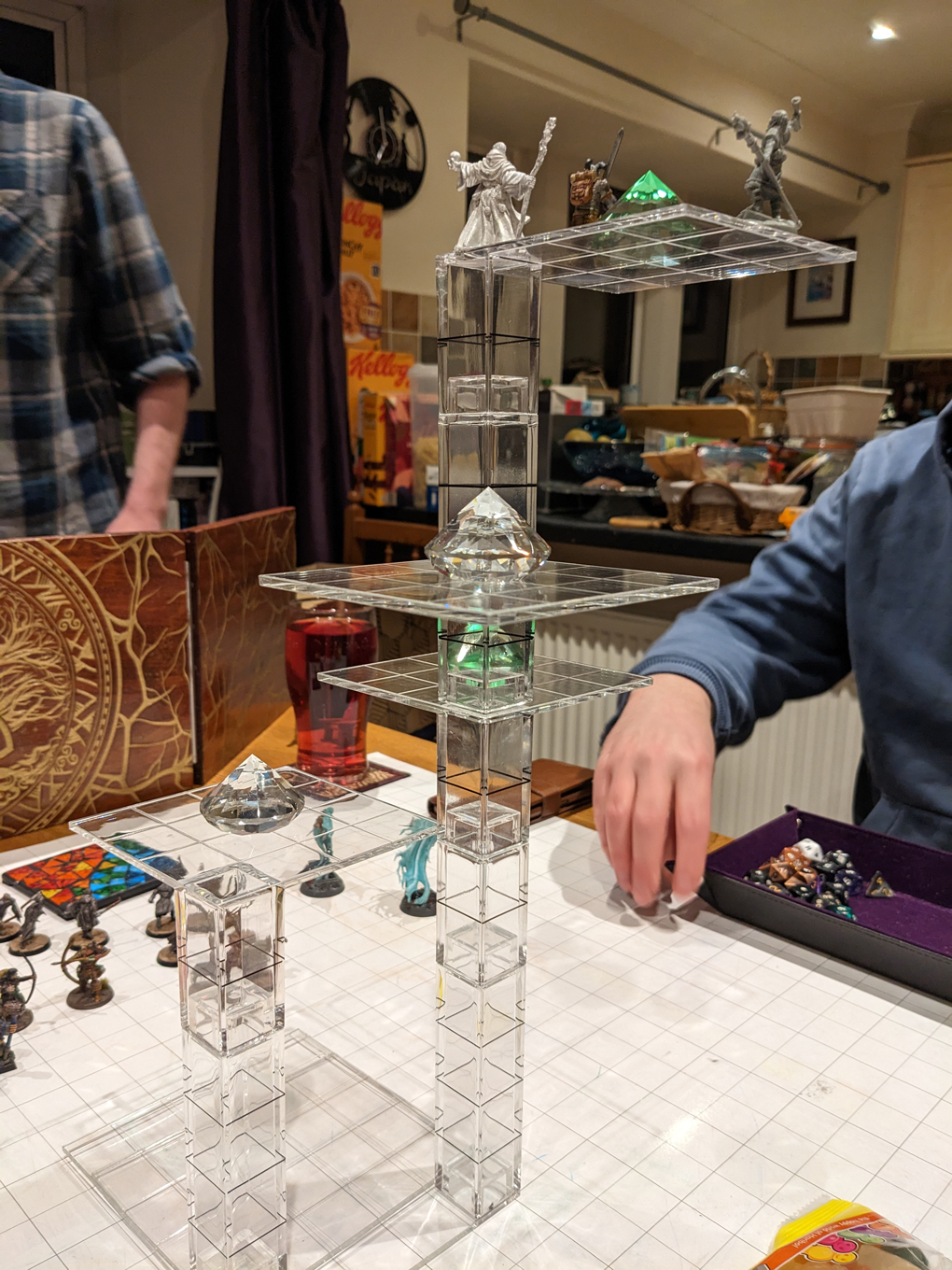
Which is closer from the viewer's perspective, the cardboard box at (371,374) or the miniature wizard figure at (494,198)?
the miniature wizard figure at (494,198)

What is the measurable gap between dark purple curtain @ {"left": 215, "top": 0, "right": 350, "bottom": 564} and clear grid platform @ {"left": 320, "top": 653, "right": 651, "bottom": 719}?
61.7 inches

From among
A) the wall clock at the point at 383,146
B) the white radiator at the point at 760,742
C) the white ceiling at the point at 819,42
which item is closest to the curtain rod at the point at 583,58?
the white ceiling at the point at 819,42

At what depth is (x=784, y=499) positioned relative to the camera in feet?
5.11

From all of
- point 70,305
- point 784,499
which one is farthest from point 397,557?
point 70,305

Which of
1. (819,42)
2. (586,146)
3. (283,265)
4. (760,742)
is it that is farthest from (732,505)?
(819,42)

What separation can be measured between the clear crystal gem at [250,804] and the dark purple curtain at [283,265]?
1597 mm

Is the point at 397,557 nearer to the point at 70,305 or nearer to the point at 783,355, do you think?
the point at 70,305

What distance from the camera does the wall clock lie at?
7.04 ft

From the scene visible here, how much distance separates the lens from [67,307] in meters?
1.10

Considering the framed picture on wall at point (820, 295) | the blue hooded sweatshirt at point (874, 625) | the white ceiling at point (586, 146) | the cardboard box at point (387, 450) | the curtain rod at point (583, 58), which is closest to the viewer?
the blue hooded sweatshirt at point (874, 625)

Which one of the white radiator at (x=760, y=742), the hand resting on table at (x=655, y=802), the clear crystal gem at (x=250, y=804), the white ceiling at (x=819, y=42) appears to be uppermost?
the white ceiling at (x=819, y=42)

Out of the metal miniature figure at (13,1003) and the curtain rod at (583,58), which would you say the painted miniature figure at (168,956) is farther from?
the curtain rod at (583,58)

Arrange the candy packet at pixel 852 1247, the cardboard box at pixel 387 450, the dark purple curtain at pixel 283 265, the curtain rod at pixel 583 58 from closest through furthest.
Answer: the candy packet at pixel 852 1247
the dark purple curtain at pixel 283 265
the cardboard box at pixel 387 450
the curtain rod at pixel 583 58

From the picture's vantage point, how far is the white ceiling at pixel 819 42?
2.82 meters
